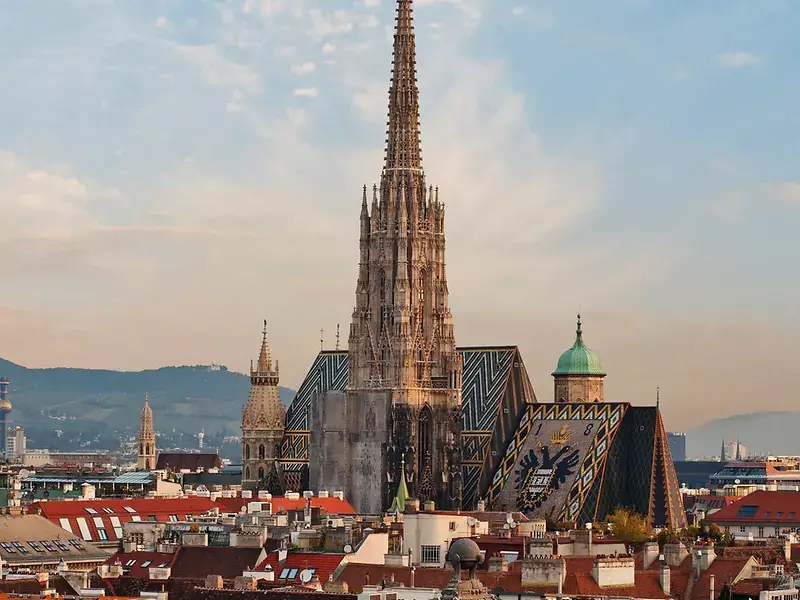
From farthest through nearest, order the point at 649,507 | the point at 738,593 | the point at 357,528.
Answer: the point at 649,507 < the point at 357,528 < the point at 738,593

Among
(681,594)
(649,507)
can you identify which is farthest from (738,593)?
(649,507)

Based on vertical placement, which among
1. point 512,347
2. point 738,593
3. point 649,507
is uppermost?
point 512,347

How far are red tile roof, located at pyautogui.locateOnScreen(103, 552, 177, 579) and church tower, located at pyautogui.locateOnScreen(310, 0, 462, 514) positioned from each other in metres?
72.6

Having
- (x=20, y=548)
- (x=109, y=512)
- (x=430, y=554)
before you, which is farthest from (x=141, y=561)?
(x=109, y=512)

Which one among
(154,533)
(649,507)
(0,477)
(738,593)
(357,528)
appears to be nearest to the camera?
(738,593)

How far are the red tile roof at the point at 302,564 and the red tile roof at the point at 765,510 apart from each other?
264ft

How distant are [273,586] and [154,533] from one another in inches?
1881

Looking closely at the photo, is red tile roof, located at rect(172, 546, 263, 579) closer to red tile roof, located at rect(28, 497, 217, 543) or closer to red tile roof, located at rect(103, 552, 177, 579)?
red tile roof, located at rect(103, 552, 177, 579)

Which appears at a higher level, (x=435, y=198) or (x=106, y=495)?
(x=435, y=198)

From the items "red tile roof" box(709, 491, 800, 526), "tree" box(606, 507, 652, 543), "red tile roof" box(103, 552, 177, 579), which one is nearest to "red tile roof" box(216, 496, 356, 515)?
"tree" box(606, 507, 652, 543)

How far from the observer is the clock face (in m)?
183

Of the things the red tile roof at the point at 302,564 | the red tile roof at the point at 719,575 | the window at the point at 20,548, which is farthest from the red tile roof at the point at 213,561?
the red tile roof at the point at 719,575

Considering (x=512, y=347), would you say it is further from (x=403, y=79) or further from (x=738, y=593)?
(x=738, y=593)

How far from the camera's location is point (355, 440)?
188375 millimetres
